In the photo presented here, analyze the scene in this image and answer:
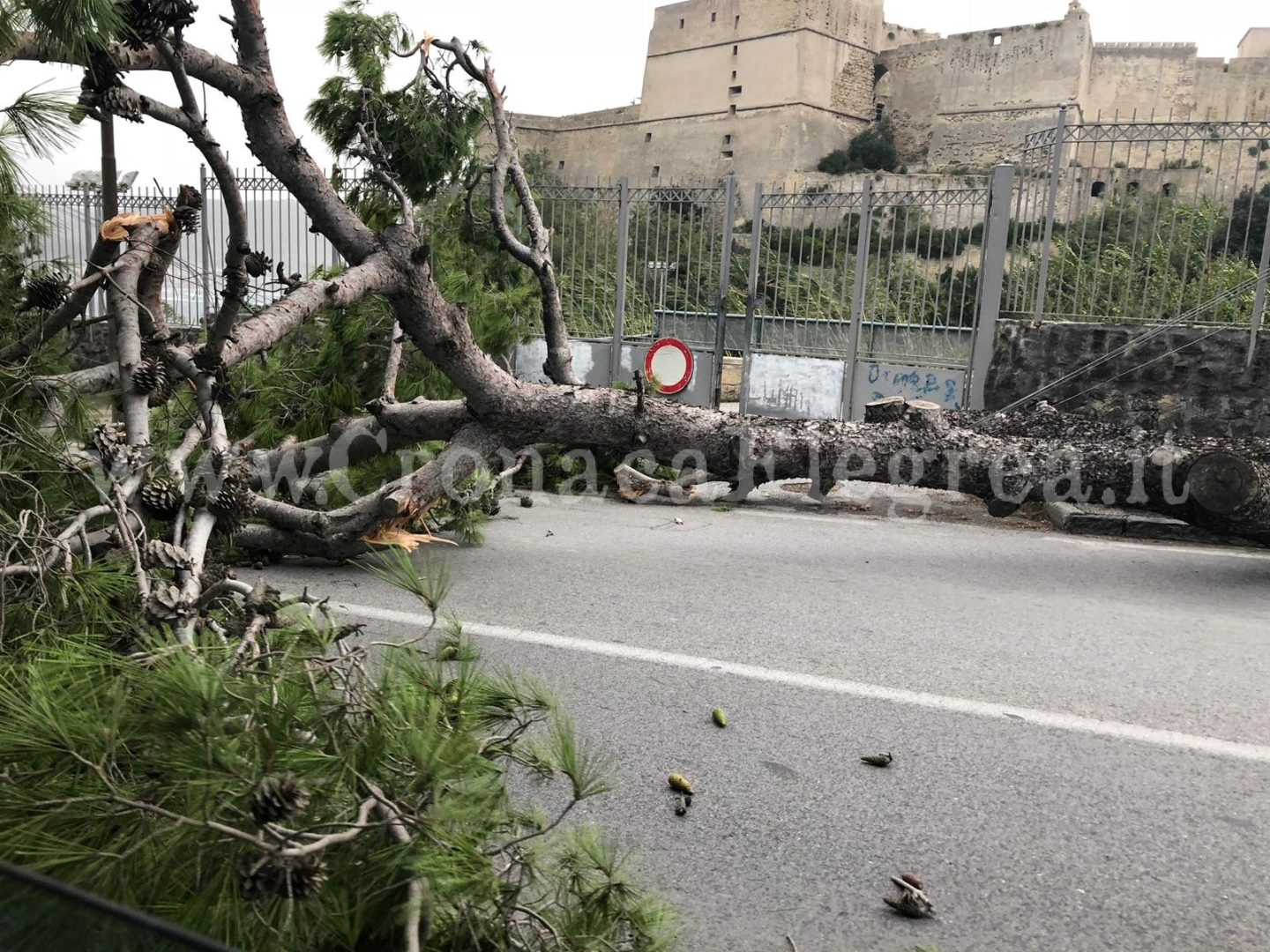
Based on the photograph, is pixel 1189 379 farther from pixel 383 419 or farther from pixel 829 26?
pixel 829 26

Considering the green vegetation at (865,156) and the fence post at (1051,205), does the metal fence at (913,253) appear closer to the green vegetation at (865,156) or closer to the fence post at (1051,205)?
the fence post at (1051,205)

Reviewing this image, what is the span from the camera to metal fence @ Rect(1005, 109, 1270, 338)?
28.5 ft

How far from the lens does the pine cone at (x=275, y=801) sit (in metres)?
1.46

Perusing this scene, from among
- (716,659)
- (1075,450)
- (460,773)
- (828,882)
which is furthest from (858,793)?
(1075,450)

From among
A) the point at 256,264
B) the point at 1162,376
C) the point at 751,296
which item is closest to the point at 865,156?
the point at 751,296

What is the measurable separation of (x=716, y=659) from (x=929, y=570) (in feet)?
7.61

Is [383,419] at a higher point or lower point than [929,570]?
higher

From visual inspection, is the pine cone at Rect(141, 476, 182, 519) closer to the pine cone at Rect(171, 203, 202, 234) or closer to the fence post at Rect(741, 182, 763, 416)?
the pine cone at Rect(171, 203, 202, 234)

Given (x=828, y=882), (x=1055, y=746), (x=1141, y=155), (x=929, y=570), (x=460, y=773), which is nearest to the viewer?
(x=460, y=773)

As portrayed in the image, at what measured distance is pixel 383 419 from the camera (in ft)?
20.7

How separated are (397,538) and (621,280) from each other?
22.4 ft

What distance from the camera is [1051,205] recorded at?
912 cm

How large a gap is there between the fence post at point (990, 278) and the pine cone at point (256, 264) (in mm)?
7413

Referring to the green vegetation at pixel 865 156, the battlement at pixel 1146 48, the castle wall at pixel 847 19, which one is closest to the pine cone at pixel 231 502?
the green vegetation at pixel 865 156
